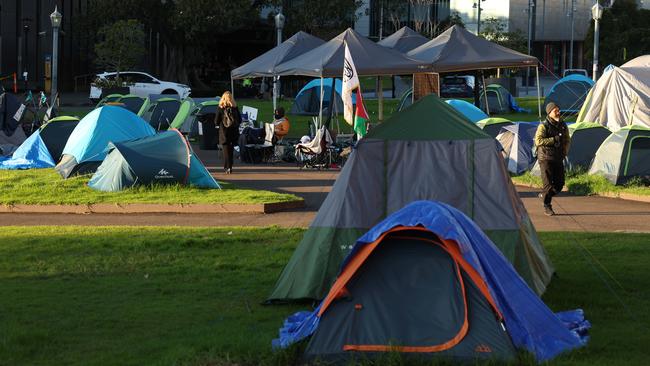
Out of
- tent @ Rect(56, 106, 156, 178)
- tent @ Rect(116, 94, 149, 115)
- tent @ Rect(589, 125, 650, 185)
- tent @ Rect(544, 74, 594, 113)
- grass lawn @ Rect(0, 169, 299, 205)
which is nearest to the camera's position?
grass lawn @ Rect(0, 169, 299, 205)

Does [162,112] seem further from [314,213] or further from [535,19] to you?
[535,19]

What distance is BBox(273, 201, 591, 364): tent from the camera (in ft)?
25.5

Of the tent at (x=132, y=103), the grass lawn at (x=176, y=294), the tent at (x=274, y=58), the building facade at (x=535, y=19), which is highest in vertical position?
the building facade at (x=535, y=19)

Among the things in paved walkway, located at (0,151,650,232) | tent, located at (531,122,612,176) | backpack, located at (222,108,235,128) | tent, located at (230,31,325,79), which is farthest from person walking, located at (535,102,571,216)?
tent, located at (230,31,325,79)

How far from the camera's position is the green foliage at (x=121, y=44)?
53031 millimetres

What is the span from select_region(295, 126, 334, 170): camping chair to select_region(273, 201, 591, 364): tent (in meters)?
15.9

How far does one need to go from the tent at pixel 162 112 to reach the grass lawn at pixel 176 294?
698 inches

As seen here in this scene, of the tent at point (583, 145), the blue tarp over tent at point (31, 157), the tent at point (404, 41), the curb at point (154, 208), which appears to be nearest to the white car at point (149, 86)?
the tent at point (404, 41)

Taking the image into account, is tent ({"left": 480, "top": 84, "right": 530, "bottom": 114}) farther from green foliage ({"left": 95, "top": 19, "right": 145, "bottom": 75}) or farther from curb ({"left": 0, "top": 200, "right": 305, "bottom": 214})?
curb ({"left": 0, "top": 200, "right": 305, "bottom": 214})

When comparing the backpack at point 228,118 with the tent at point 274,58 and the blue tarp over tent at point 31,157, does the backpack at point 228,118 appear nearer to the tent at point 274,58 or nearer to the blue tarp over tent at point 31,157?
the blue tarp over tent at point 31,157

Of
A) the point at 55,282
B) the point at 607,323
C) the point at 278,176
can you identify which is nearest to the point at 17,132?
the point at 278,176

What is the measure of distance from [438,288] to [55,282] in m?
4.98

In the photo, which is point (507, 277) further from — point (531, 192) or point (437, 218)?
point (531, 192)

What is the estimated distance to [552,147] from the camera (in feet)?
53.2
